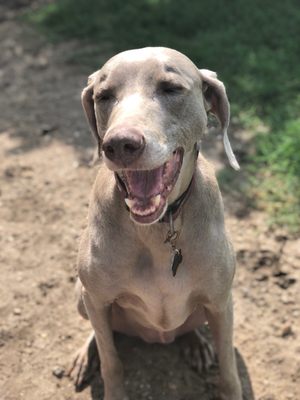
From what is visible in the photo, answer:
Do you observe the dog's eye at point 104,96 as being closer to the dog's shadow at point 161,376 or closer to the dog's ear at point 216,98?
the dog's ear at point 216,98

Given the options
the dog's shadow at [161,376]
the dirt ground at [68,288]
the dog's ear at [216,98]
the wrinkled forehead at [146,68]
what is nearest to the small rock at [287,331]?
the dirt ground at [68,288]

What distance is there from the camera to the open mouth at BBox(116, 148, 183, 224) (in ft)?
7.66

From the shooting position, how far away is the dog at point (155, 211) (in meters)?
2.32

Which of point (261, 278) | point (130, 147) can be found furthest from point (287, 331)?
point (130, 147)

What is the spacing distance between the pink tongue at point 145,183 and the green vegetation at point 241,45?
2099 millimetres

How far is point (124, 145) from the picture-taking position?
2.10 metres

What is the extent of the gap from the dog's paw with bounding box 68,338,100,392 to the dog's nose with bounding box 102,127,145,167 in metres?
1.58

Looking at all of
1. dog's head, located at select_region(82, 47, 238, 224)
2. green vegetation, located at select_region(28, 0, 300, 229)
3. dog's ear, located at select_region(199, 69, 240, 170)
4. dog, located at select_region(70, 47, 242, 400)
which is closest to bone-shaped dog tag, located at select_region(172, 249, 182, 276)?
dog, located at select_region(70, 47, 242, 400)

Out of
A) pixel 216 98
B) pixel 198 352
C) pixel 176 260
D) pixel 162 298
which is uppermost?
pixel 216 98

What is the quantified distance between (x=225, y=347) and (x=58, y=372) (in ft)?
3.29

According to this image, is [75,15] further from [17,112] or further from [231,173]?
[231,173]

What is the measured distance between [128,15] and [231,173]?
11.3 feet

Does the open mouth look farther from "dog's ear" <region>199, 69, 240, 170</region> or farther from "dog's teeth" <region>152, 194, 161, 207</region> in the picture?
"dog's ear" <region>199, 69, 240, 170</region>

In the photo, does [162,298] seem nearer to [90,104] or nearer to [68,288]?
[90,104]
